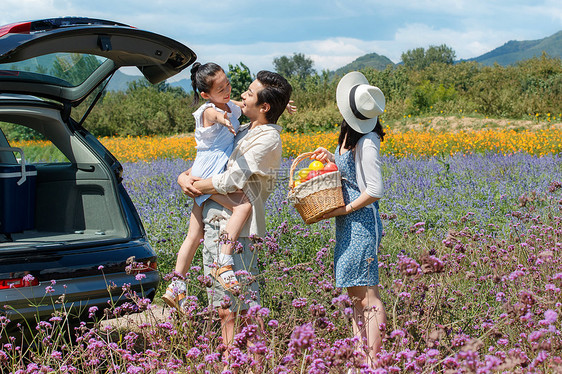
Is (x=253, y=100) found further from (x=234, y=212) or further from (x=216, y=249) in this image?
(x=216, y=249)

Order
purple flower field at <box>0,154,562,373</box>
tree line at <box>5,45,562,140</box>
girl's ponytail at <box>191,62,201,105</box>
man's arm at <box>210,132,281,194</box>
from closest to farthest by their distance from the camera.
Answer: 1. purple flower field at <box>0,154,562,373</box>
2. man's arm at <box>210,132,281,194</box>
3. girl's ponytail at <box>191,62,201,105</box>
4. tree line at <box>5,45,562,140</box>

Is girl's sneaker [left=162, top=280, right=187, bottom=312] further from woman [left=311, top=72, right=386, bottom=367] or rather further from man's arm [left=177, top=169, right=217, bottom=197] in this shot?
woman [left=311, top=72, right=386, bottom=367]

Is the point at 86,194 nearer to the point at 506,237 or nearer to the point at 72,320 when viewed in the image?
the point at 72,320

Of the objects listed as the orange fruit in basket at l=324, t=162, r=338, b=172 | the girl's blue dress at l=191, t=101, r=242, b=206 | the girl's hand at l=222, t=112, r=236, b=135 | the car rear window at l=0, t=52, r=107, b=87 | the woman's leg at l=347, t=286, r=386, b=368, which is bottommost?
the woman's leg at l=347, t=286, r=386, b=368

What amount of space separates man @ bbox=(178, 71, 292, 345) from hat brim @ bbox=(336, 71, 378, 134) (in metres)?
0.33

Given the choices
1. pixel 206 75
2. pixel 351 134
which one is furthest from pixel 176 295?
pixel 351 134

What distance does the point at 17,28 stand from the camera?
3.25 m

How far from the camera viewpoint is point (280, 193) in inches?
271

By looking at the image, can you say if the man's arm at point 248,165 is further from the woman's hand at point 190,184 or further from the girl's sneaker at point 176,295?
the girl's sneaker at point 176,295

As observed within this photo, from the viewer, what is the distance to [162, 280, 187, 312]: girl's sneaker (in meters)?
3.24

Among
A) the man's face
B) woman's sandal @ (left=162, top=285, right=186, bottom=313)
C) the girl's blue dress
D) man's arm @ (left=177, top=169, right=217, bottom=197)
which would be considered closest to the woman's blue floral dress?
the man's face

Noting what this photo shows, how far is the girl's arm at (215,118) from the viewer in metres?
3.19

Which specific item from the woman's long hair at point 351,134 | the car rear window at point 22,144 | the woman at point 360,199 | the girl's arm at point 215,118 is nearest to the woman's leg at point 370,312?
the woman at point 360,199

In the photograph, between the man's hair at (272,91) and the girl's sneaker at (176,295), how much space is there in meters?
1.08
